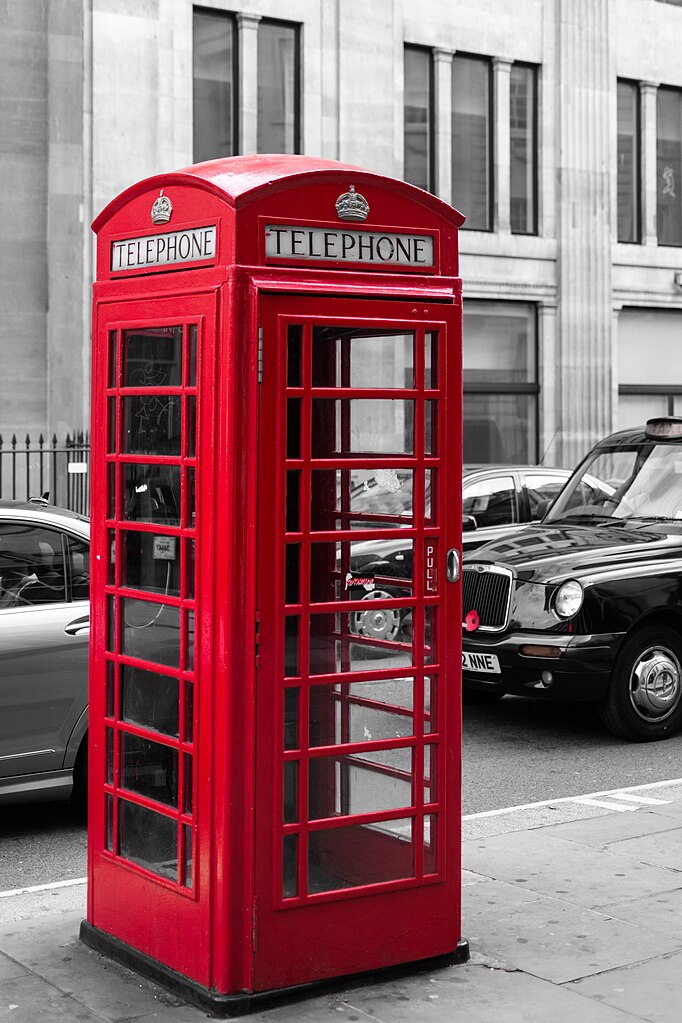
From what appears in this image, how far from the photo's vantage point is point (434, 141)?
23828mm

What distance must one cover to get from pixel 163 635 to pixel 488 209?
67.4 ft

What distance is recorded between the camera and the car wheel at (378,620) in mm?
4969

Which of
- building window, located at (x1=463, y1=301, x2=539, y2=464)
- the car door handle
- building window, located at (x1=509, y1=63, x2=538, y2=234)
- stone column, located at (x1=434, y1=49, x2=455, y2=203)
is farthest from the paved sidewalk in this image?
building window, located at (x1=509, y1=63, x2=538, y2=234)

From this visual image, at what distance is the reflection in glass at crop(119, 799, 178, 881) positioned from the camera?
484 centimetres

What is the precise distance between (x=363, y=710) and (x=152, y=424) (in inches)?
46.5

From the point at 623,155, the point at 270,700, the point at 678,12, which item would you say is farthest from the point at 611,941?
the point at 678,12

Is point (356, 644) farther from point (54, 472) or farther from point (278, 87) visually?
point (278, 87)

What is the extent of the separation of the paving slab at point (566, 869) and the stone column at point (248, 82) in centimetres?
1656

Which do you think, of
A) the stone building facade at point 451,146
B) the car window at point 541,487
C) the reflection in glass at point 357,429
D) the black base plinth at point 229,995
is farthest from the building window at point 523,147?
the black base plinth at point 229,995

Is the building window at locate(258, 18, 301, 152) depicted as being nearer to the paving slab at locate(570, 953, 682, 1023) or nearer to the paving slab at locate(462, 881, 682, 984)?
the paving slab at locate(462, 881, 682, 984)

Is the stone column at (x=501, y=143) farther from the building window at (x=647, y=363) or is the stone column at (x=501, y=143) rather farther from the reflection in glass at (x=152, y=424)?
the reflection in glass at (x=152, y=424)

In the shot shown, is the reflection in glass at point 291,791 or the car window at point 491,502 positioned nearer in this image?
the reflection in glass at point 291,791

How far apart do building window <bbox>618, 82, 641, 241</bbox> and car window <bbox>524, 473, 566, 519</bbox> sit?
12240 millimetres

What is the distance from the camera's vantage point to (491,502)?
1462 cm
